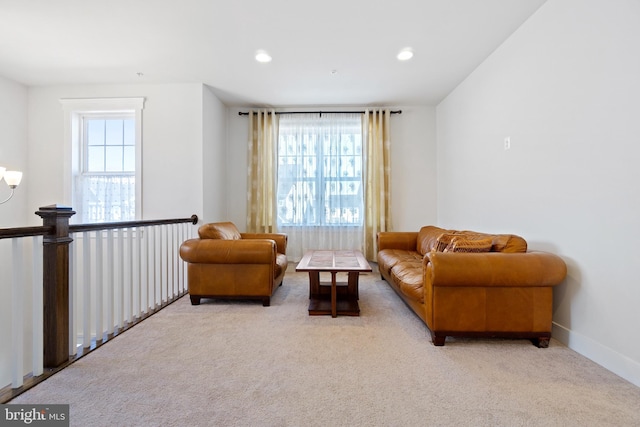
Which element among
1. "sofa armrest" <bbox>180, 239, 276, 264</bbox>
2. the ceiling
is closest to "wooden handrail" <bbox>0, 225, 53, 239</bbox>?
"sofa armrest" <bbox>180, 239, 276, 264</bbox>

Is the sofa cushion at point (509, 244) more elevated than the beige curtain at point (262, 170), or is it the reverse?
the beige curtain at point (262, 170)

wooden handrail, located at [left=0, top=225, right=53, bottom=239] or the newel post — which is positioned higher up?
wooden handrail, located at [left=0, top=225, right=53, bottom=239]

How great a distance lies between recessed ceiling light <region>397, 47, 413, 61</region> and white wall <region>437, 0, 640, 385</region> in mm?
876

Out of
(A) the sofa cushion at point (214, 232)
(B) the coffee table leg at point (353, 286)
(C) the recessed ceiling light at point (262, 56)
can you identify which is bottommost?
(B) the coffee table leg at point (353, 286)

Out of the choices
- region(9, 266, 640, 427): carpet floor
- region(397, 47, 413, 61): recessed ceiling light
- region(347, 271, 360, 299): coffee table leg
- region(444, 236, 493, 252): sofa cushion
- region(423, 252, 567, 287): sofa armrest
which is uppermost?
region(397, 47, 413, 61): recessed ceiling light

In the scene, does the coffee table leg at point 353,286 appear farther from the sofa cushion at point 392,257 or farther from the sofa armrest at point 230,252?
the sofa armrest at point 230,252

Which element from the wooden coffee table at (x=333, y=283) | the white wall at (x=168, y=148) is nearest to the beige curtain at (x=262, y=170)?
the white wall at (x=168, y=148)

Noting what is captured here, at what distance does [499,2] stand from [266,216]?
370 centimetres

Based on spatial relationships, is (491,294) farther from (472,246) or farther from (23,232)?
(23,232)

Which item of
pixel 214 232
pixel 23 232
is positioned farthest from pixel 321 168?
pixel 23 232

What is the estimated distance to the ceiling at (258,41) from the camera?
2.29m
